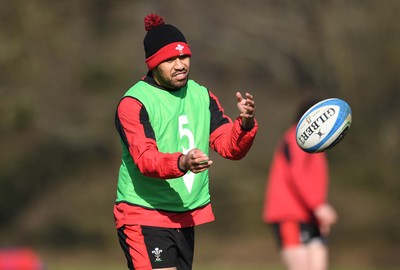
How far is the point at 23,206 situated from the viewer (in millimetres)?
18438

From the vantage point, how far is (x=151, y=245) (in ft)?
17.9

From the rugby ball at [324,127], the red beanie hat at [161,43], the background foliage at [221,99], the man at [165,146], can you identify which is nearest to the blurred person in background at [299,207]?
the rugby ball at [324,127]

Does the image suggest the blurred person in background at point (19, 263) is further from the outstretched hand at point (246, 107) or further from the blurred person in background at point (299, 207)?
the outstretched hand at point (246, 107)

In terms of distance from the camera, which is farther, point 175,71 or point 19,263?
point 19,263

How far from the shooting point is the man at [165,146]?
542cm

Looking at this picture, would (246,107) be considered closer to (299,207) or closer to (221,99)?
(299,207)

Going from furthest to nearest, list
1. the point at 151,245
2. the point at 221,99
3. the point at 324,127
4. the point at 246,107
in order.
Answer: the point at 221,99
the point at 324,127
the point at 151,245
the point at 246,107

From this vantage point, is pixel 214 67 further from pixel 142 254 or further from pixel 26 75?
pixel 142 254

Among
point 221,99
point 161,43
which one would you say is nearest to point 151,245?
point 161,43

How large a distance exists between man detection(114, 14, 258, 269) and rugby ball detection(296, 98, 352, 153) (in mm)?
512

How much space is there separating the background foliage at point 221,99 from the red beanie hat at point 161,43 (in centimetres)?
1129

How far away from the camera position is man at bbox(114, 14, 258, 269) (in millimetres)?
5422

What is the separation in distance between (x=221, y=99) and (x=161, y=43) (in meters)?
13.5

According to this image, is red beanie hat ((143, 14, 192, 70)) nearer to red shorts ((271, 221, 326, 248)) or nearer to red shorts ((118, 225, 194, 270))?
red shorts ((118, 225, 194, 270))
